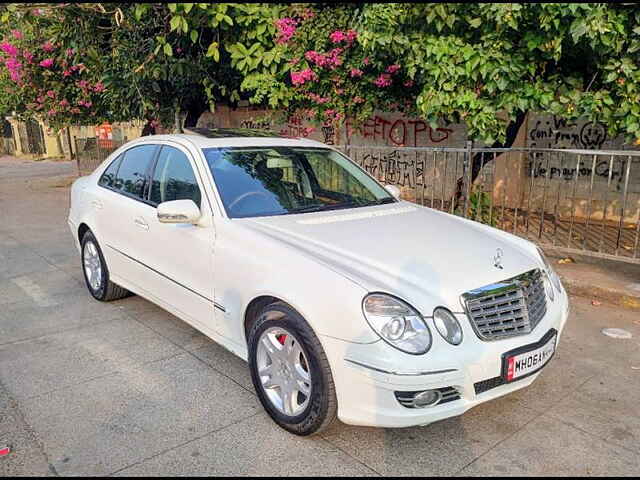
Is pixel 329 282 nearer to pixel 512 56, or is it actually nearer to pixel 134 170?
pixel 134 170

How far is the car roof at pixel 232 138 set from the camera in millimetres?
4066

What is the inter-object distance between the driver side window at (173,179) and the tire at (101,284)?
45.1 inches

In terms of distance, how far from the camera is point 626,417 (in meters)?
3.18

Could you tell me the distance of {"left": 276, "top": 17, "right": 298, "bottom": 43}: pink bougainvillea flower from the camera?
A: 258 inches

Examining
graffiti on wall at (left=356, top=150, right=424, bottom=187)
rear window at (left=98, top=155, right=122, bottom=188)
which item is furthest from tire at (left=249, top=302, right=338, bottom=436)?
graffiti on wall at (left=356, top=150, right=424, bottom=187)

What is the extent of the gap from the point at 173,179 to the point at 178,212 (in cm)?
69

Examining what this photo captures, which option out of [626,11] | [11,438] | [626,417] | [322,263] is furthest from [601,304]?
[11,438]

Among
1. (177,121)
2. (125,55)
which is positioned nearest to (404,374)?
(125,55)

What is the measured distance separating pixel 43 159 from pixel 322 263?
91.2 feet

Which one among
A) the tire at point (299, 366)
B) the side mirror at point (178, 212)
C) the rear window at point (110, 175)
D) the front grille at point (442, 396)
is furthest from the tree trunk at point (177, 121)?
the front grille at point (442, 396)

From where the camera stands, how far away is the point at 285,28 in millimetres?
6539

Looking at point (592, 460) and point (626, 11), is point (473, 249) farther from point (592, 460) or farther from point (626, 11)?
point (626, 11)

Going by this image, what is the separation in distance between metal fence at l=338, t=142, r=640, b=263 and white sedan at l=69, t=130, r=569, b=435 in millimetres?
2557

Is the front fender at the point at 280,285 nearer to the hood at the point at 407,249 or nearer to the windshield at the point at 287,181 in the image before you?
the hood at the point at 407,249
